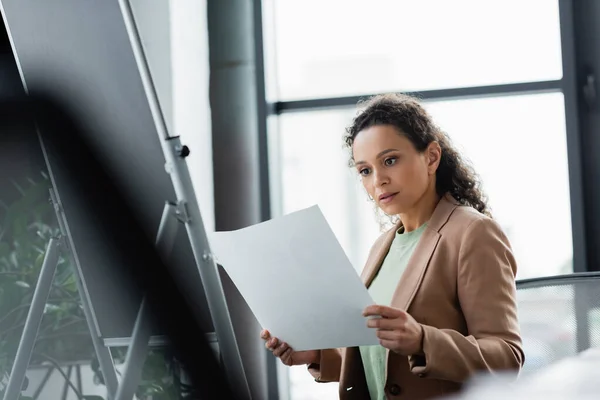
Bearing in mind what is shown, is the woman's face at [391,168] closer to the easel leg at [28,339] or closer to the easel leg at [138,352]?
the easel leg at [138,352]

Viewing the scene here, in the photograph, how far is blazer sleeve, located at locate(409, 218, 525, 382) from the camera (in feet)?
3.12

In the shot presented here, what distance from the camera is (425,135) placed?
120 centimetres

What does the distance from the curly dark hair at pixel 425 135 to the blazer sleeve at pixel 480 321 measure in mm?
170

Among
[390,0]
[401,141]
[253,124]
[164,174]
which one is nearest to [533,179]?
[390,0]

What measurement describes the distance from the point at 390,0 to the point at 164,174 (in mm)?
1468

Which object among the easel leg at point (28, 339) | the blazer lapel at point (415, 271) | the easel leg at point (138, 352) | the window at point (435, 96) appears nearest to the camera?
the easel leg at point (138, 352)

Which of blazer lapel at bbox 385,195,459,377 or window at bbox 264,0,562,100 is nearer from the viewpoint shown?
blazer lapel at bbox 385,195,459,377

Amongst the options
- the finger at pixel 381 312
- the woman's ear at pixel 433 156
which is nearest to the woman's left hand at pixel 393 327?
the finger at pixel 381 312

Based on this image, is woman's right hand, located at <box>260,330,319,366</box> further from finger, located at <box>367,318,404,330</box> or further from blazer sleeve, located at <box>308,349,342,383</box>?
finger, located at <box>367,318,404,330</box>

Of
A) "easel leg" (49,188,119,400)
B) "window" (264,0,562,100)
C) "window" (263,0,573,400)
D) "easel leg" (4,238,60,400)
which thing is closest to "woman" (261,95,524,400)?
"easel leg" (49,188,119,400)

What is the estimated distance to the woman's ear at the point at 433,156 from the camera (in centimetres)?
121

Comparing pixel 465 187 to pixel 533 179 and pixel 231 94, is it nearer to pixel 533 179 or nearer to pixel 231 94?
pixel 533 179

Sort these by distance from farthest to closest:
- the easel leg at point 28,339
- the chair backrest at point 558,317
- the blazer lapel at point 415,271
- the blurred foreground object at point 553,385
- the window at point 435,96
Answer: the window at point 435,96, the chair backrest at point 558,317, the blazer lapel at point 415,271, the easel leg at point 28,339, the blurred foreground object at point 553,385

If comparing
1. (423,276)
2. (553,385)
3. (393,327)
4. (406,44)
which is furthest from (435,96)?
(553,385)
